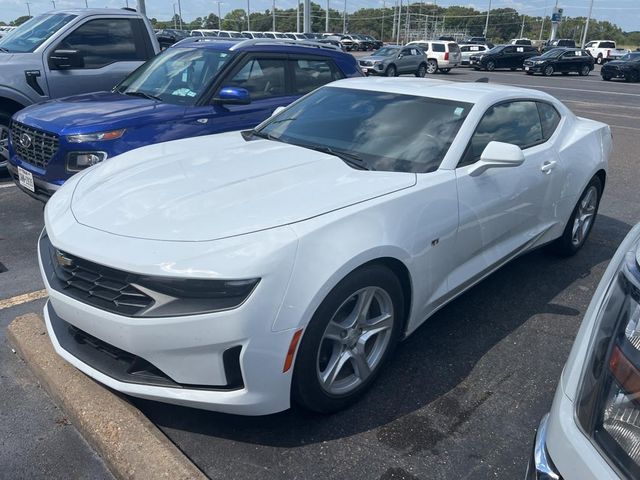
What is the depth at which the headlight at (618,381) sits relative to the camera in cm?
126

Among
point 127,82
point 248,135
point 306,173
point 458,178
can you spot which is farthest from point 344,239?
point 127,82

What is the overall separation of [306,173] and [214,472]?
1534 millimetres

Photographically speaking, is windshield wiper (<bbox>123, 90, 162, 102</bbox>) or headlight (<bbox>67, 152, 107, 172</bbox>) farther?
windshield wiper (<bbox>123, 90, 162, 102</bbox>)

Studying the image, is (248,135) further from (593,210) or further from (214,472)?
(593,210)

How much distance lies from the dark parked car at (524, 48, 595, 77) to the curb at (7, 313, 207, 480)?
34.6 meters

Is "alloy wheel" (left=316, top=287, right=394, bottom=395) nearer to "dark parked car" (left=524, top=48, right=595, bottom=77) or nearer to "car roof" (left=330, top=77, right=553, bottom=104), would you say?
"car roof" (left=330, top=77, right=553, bottom=104)

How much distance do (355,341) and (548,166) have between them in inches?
88.0

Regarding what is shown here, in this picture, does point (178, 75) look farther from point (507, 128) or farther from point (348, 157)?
point (507, 128)

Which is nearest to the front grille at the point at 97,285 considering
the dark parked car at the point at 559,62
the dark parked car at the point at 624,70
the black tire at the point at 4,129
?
the black tire at the point at 4,129

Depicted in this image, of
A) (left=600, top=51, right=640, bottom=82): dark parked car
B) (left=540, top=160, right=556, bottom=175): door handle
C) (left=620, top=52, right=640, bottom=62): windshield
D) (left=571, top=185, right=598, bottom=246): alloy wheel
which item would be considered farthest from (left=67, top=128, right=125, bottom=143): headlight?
(left=620, top=52, right=640, bottom=62): windshield

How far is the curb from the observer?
225 cm

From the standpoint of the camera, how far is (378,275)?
261 cm

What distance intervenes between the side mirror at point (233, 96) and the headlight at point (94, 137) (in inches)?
41.0

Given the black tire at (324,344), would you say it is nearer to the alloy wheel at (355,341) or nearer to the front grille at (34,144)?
the alloy wheel at (355,341)
